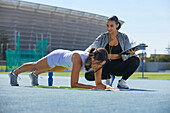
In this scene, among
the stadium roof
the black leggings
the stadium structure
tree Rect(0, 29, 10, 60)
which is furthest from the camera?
the stadium structure

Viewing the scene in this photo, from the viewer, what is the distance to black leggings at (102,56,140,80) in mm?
4348

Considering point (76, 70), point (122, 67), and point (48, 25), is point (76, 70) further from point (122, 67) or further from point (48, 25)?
point (48, 25)

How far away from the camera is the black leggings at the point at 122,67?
4.35m

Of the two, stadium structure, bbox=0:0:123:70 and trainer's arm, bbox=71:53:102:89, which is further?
stadium structure, bbox=0:0:123:70

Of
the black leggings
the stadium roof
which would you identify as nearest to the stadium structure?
A: the stadium roof

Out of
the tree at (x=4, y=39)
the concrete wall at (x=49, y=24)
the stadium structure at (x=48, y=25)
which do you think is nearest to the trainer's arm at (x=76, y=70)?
the stadium structure at (x=48, y=25)

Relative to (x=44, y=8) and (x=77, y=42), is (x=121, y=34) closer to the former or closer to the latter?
(x=44, y=8)

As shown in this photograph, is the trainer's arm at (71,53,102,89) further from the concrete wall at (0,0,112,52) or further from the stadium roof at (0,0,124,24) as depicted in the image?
the stadium roof at (0,0,124,24)

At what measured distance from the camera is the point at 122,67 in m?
4.51

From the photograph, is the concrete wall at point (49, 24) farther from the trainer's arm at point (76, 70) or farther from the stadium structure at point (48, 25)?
the trainer's arm at point (76, 70)

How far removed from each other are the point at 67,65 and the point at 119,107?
2.06 metres

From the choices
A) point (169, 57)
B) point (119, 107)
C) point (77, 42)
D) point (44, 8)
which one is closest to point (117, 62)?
point (119, 107)

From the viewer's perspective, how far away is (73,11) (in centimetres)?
5944

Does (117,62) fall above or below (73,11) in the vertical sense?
below
